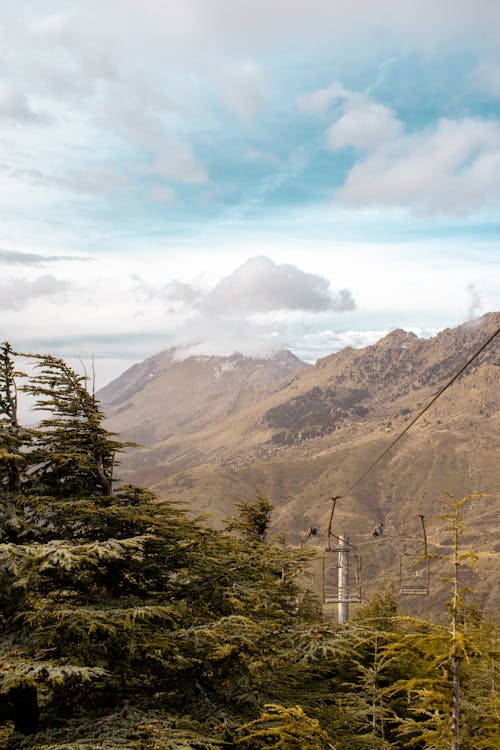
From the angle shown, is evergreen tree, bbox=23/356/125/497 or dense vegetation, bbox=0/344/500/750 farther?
evergreen tree, bbox=23/356/125/497

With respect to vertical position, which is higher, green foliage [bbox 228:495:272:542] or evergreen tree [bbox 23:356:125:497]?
evergreen tree [bbox 23:356:125:497]

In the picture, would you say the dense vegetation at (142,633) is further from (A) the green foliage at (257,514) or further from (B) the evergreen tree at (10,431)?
(A) the green foliage at (257,514)

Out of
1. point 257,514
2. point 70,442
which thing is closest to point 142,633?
point 70,442

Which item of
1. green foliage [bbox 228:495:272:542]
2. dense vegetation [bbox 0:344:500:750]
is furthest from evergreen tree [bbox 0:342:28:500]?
green foliage [bbox 228:495:272:542]

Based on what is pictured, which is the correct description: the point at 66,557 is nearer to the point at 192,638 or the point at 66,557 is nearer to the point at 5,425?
the point at 192,638

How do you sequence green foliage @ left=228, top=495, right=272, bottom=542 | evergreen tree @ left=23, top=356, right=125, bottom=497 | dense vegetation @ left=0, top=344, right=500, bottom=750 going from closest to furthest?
dense vegetation @ left=0, top=344, right=500, bottom=750 < evergreen tree @ left=23, top=356, right=125, bottom=497 < green foliage @ left=228, top=495, right=272, bottom=542

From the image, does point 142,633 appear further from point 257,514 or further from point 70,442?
point 257,514

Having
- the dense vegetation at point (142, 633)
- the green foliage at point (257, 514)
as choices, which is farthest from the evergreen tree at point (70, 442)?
the green foliage at point (257, 514)

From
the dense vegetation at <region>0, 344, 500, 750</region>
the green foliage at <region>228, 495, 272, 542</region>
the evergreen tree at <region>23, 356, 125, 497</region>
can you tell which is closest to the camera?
the dense vegetation at <region>0, 344, 500, 750</region>

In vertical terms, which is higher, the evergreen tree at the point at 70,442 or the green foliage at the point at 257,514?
the evergreen tree at the point at 70,442

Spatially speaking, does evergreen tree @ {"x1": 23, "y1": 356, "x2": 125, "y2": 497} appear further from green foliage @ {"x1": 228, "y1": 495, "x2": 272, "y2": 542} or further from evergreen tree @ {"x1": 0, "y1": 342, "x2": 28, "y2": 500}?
green foliage @ {"x1": 228, "y1": 495, "x2": 272, "y2": 542}

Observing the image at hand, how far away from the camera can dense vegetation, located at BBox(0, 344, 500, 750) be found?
696cm

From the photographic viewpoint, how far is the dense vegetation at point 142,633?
22.8ft

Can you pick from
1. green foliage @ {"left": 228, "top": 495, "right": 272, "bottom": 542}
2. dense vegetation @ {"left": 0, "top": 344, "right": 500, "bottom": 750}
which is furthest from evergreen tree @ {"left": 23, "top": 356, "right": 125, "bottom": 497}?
green foliage @ {"left": 228, "top": 495, "right": 272, "bottom": 542}
